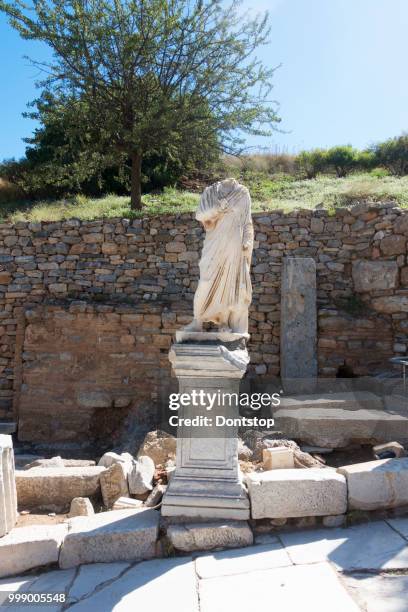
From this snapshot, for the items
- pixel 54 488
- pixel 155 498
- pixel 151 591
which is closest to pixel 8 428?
pixel 54 488

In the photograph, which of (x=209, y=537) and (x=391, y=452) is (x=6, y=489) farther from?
(x=391, y=452)

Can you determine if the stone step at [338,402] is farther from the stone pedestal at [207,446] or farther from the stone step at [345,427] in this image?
the stone pedestal at [207,446]

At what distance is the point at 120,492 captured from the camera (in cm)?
429

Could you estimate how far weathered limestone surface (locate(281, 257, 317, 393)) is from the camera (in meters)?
8.05

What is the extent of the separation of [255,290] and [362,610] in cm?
655

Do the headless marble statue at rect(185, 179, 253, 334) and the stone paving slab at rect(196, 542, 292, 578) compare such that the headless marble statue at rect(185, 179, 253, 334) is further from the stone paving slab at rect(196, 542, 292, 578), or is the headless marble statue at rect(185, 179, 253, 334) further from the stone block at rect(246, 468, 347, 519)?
the stone paving slab at rect(196, 542, 292, 578)

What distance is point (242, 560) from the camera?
2.97 m

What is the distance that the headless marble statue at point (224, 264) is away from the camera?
12.7ft

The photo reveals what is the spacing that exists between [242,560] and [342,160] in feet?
68.3

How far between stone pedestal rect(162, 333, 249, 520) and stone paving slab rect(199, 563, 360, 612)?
579mm

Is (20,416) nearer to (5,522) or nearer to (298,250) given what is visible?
(5,522)

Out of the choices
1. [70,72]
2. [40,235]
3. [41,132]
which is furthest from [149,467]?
[41,132]

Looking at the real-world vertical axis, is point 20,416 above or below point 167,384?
below

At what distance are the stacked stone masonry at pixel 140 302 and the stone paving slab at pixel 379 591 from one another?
5593mm
